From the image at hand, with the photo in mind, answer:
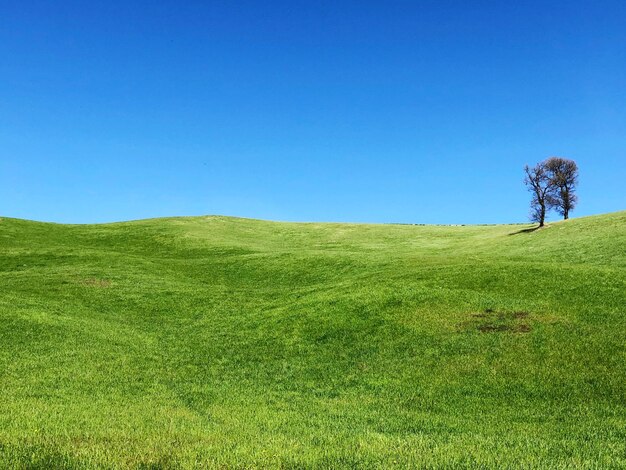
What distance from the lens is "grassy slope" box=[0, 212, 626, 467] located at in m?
11.9

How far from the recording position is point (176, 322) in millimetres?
38344

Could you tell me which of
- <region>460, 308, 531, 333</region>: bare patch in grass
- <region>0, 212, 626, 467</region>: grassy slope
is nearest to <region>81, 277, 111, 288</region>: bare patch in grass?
<region>0, 212, 626, 467</region>: grassy slope

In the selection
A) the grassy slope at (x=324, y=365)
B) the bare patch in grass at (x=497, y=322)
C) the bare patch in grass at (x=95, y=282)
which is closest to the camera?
the grassy slope at (x=324, y=365)

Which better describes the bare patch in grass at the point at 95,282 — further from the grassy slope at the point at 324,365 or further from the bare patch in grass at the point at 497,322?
the bare patch in grass at the point at 497,322

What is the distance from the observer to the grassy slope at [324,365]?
467 inches

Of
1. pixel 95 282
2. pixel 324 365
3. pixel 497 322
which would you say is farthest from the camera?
pixel 95 282

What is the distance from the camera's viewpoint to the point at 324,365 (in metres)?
25.4

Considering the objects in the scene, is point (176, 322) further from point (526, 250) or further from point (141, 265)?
point (526, 250)

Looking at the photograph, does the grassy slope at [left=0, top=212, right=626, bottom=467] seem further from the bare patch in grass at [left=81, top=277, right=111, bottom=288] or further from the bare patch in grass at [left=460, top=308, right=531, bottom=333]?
the bare patch in grass at [left=81, top=277, right=111, bottom=288]

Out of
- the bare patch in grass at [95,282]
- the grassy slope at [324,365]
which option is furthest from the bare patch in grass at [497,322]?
the bare patch in grass at [95,282]

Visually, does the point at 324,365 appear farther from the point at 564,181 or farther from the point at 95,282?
the point at 564,181

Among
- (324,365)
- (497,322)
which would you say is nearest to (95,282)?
(324,365)

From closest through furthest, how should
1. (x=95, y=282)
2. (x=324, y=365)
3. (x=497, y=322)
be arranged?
(x=324, y=365) → (x=497, y=322) → (x=95, y=282)

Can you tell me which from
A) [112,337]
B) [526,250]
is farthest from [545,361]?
[526,250]
